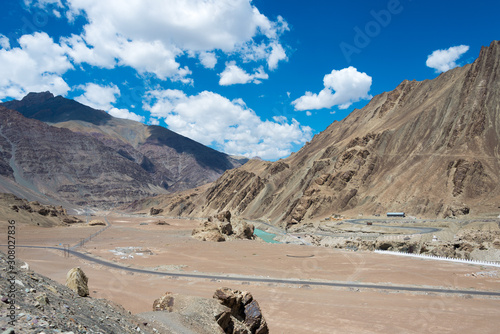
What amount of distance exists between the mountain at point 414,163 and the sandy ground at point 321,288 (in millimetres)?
29850

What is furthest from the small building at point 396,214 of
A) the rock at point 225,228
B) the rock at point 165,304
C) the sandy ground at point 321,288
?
the rock at point 165,304

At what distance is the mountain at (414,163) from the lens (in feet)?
199

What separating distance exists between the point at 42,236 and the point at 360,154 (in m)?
70.9

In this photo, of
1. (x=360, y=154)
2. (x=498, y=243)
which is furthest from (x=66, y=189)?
(x=498, y=243)

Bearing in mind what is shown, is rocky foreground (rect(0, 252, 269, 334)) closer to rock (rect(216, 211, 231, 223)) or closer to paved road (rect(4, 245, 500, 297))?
paved road (rect(4, 245, 500, 297))

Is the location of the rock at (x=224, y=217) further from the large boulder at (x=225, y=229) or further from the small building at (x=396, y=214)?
the small building at (x=396, y=214)

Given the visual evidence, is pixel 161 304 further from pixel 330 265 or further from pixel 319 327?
pixel 330 265

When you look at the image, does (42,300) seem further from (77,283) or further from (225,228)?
(225,228)

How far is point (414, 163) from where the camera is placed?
240ft

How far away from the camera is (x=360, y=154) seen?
85562 mm

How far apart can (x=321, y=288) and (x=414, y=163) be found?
58.6m

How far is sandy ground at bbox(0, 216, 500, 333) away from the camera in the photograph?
17672mm

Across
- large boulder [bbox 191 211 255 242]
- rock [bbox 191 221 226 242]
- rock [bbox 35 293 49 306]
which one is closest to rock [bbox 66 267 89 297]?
rock [bbox 35 293 49 306]

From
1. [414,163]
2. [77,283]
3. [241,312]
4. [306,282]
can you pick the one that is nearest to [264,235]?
[414,163]
